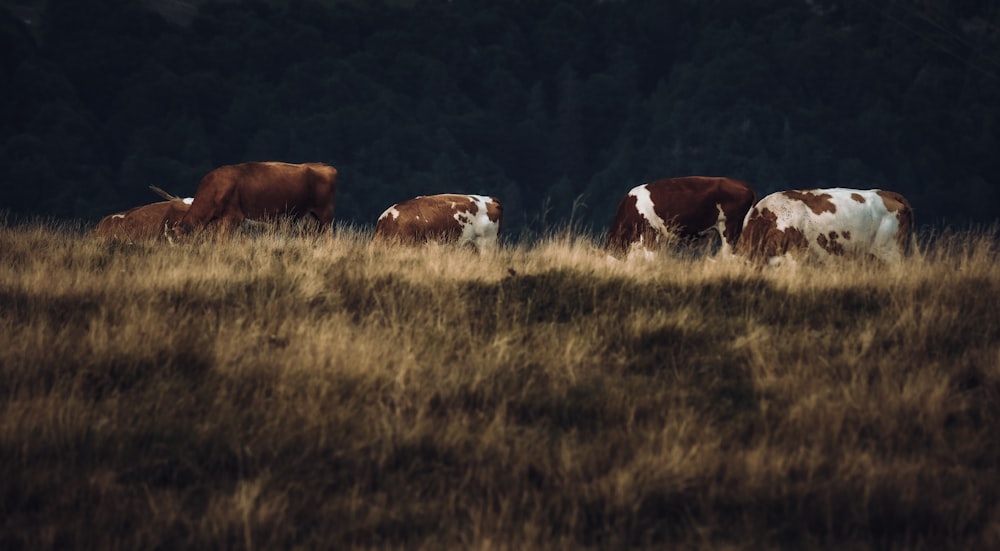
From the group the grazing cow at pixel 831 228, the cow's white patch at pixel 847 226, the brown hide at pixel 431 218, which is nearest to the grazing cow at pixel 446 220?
the brown hide at pixel 431 218

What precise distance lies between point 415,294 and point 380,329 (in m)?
1.10

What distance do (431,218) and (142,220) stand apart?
17.9 ft

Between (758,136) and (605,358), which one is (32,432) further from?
(758,136)

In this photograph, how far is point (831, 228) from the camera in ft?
37.1

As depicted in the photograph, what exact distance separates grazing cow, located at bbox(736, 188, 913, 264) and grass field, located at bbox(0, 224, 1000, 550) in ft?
6.76

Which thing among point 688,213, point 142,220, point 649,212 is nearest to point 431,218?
→ point 649,212

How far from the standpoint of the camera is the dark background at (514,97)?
80438mm

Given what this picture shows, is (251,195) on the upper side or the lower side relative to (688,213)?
lower

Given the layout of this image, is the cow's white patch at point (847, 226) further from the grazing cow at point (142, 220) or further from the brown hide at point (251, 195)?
the grazing cow at point (142, 220)

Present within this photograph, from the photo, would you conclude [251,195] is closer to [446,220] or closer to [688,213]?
[446,220]

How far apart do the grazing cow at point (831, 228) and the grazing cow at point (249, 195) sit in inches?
252

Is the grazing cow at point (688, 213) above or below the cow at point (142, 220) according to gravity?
above

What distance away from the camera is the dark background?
3167 inches

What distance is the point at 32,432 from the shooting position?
5617mm
